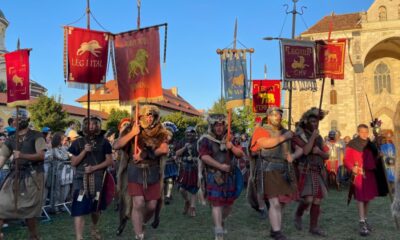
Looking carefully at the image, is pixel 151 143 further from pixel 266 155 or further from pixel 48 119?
pixel 48 119

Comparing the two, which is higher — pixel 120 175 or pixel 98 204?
pixel 120 175

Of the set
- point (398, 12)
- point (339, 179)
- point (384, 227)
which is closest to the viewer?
point (384, 227)

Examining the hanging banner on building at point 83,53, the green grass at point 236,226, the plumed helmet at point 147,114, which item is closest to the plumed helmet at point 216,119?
the plumed helmet at point 147,114

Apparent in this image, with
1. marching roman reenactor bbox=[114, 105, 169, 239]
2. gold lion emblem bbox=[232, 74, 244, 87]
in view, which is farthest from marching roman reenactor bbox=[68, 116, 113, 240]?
gold lion emblem bbox=[232, 74, 244, 87]

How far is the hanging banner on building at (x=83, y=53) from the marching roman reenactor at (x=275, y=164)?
9.09ft

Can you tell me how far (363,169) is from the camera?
681 cm

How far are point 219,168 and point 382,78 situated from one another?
4734 cm

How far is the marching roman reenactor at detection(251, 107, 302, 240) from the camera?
227 inches

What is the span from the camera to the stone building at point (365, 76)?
45562mm

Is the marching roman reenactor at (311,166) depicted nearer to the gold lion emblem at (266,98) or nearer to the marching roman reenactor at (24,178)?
the marching roman reenactor at (24,178)

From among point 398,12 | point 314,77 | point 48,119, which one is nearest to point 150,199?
point 314,77

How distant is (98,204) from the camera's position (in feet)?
19.1

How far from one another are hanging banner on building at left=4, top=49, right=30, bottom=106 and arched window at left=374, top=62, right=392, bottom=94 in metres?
47.2

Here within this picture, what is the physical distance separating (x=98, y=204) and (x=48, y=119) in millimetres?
34389
